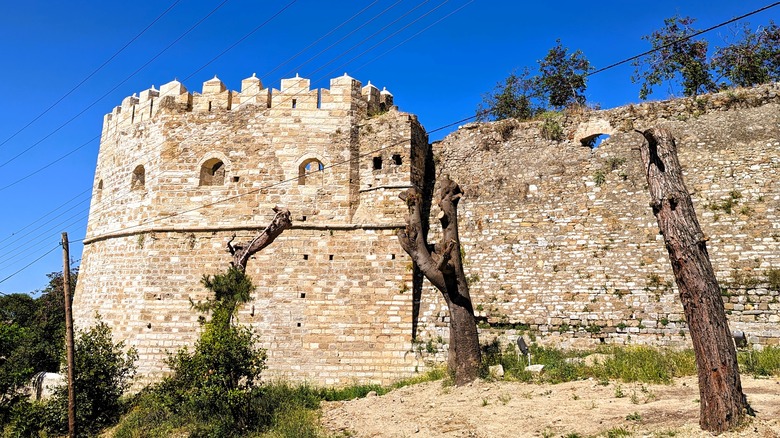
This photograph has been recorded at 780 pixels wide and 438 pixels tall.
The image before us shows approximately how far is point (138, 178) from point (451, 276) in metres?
9.81

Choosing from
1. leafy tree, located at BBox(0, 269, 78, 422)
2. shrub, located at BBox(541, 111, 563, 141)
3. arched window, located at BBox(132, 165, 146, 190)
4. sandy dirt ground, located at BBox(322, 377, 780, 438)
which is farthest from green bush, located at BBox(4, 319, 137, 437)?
shrub, located at BBox(541, 111, 563, 141)

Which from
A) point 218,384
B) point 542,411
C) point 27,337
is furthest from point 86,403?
point 27,337

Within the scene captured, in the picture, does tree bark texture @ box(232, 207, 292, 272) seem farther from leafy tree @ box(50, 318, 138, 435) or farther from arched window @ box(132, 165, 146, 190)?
arched window @ box(132, 165, 146, 190)

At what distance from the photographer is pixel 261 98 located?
1398cm

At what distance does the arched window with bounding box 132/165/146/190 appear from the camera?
14.7 m

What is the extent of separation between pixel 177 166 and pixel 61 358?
523 centimetres

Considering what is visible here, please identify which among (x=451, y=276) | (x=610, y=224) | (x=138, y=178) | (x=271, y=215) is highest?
(x=138, y=178)

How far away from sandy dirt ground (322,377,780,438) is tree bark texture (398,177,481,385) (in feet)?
1.60

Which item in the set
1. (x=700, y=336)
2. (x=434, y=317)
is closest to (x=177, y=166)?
(x=434, y=317)

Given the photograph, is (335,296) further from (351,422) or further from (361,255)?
(351,422)

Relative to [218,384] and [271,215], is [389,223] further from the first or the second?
[218,384]

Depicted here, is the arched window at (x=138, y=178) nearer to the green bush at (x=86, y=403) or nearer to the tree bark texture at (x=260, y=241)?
the tree bark texture at (x=260, y=241)

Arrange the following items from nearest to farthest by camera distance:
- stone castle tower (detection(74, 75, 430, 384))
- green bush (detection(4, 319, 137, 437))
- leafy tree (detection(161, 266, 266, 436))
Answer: leafy tree (detection(161, 266, 266, 436))
green bush (detection(4, 319, 137, 437))
stone castle tower (detection(74, 75, 430, 384))

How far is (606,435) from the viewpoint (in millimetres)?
6422
